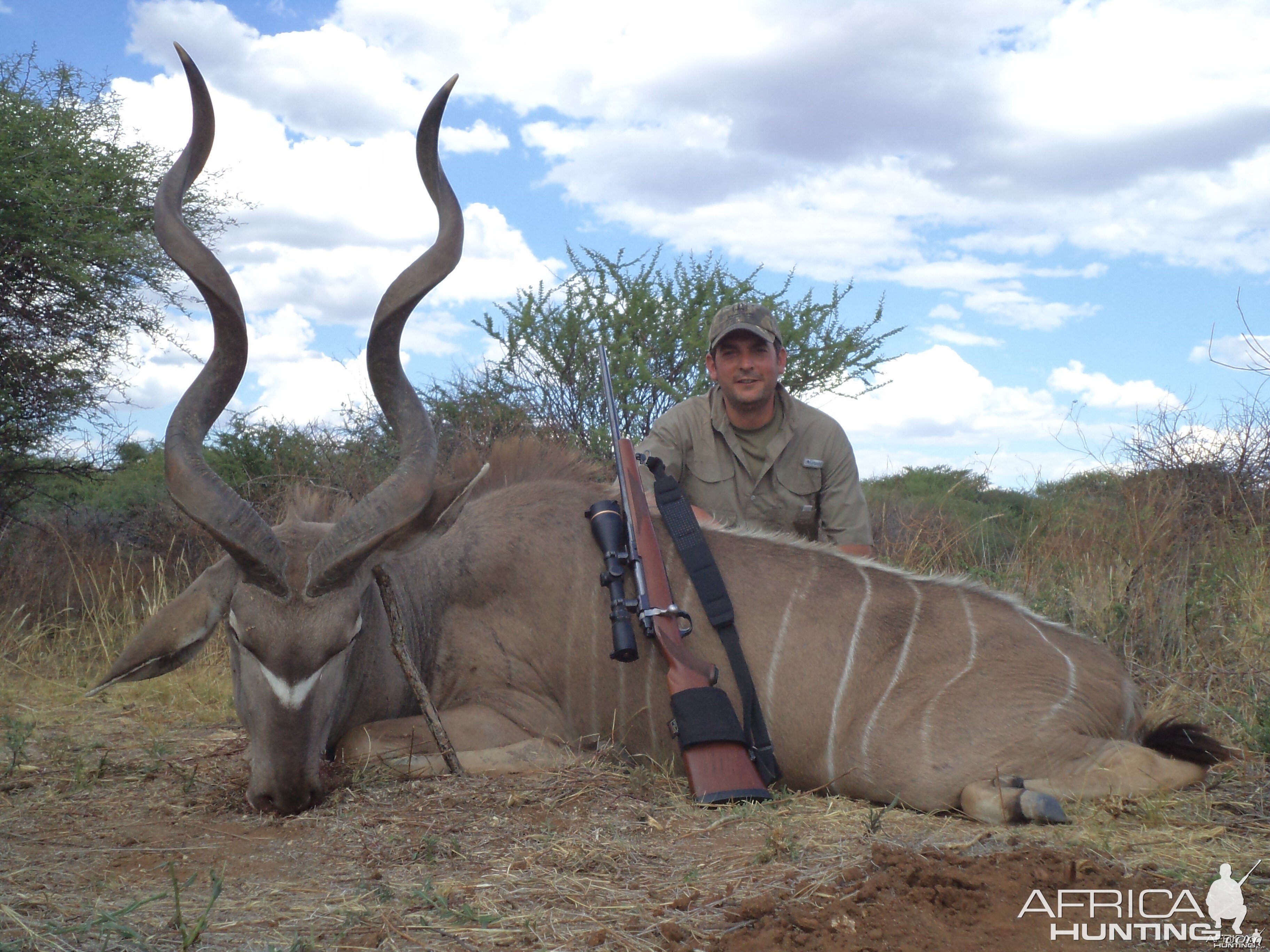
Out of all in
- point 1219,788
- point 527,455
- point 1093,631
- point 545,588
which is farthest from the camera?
point 1093,631

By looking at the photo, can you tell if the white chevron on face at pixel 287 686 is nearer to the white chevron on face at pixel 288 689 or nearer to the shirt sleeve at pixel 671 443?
the white chevron on face at pixel 288 689

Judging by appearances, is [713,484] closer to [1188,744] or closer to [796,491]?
[796,491]

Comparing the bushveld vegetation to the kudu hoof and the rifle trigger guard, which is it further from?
the rifle trigger guard

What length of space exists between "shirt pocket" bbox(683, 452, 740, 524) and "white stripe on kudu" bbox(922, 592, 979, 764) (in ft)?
4.95

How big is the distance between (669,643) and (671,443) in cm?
169

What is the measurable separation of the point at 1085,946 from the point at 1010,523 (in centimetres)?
757

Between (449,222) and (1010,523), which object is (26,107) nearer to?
(449,222)

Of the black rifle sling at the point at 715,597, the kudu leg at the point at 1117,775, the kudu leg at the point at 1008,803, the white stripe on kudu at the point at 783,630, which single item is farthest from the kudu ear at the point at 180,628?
the kudu leg at the point at 1117,775

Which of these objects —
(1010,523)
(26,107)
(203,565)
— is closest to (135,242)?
(26,107)

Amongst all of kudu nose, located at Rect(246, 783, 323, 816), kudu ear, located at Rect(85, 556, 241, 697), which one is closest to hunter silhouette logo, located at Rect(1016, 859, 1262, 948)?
kudu nose, located at Rect(246, 783, 323, 816)

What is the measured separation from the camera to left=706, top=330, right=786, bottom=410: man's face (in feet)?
15.8

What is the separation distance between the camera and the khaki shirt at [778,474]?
488 centimetres

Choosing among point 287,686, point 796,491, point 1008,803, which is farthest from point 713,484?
point 287,686

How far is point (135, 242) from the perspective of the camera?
7.76 metres
